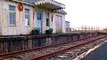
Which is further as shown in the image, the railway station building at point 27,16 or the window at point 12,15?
the window at point 12,15

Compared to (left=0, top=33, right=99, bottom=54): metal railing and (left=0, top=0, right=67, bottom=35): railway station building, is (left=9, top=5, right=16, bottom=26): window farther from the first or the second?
(left=0, top=33, right=99, bottom=54): metal railing

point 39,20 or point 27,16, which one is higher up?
point 27,16

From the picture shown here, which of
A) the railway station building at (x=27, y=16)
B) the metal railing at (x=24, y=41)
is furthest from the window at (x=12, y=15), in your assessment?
the metal railing at (x=24, y=41)

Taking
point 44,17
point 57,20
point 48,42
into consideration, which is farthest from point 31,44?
point 57,20

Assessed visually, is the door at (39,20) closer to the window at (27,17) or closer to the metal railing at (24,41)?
the window at (27,17)

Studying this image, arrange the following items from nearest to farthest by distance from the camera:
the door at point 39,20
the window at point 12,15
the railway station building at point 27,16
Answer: the railway station building at point 27,16 < the window at point 12,15 < the door at point 39,20

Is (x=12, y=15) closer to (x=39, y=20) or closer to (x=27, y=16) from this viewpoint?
(x=27, y=16)

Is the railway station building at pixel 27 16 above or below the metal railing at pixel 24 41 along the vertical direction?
above

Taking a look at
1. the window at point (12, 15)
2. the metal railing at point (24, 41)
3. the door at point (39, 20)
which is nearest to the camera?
the metal railing at point (24, 41)

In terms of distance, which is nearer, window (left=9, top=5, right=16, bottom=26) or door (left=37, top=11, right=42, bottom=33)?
window (left=9, top=5, right=16, bottom=26)

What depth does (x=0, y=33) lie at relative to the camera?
798 inches

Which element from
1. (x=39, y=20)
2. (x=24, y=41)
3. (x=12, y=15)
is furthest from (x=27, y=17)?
(x=24, y=41)

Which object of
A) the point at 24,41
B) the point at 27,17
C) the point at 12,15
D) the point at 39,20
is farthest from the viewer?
the point at 39,20

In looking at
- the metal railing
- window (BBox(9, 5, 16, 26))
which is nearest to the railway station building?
window (BBox(9, 5, 16, 26))
